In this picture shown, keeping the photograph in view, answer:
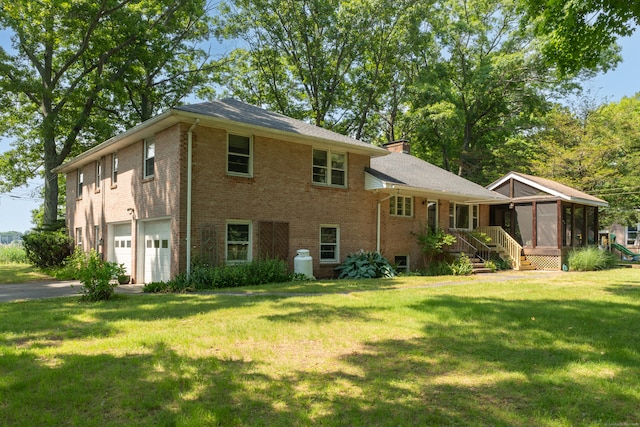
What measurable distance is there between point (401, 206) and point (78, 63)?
2288cm

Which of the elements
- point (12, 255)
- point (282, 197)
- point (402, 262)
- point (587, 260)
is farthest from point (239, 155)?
point (12, 255)

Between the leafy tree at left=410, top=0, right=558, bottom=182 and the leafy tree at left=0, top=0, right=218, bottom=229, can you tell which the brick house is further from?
the leafy tree at left=410, top=0, right=558, bottom=182

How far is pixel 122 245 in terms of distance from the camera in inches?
683

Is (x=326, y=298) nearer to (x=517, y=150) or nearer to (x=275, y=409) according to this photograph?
(x=275, y=409)

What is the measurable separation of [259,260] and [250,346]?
848 cm

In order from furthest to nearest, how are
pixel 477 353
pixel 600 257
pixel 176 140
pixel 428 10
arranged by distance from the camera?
pixel 428 10 < pixel 600 257 < pixel 176 140 < pixel 477 353

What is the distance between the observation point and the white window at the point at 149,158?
15016 mm

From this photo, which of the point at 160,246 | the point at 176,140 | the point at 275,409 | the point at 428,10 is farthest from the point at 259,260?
the point at 428,10

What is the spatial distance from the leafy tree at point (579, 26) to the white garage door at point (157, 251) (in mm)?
12998

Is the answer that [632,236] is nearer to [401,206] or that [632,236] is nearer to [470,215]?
[470,215]

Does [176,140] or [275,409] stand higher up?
[176,140]

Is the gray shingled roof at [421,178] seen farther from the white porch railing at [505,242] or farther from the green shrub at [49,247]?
the green shrub at [49,247]

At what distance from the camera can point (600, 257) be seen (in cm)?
2089

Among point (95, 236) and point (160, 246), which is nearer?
point (160, 246)
